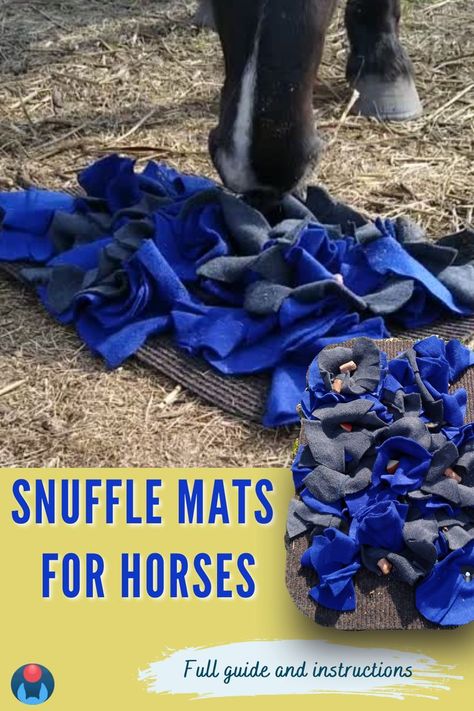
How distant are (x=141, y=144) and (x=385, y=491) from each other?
6.42ft

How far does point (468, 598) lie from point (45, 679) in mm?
554

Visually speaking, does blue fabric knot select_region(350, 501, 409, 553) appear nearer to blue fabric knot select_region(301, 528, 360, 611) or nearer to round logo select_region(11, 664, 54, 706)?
blue fabric knot select_region(301, 528, 360, 611)

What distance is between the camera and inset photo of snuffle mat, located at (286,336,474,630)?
1.60 m

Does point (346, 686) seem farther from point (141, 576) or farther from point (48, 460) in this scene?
point (48, 460)

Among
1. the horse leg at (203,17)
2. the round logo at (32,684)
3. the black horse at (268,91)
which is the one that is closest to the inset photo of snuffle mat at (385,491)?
the round logo at (32,684)

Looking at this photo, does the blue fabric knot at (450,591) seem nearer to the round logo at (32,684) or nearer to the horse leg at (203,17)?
the round logo at (32,684)

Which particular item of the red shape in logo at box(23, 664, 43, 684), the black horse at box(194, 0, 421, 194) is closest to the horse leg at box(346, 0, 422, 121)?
the black horse at box(194, 0, 421, 194)

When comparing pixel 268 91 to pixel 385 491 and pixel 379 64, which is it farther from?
pixel 379 64

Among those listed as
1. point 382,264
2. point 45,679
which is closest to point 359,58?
point 382,264

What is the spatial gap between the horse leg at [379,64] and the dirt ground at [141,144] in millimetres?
67

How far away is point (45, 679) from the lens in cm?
149

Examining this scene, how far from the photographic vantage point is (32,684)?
1487 mm

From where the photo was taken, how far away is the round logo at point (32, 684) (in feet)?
4.84

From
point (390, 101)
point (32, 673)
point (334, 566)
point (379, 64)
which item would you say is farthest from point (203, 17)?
point (32, 673)
